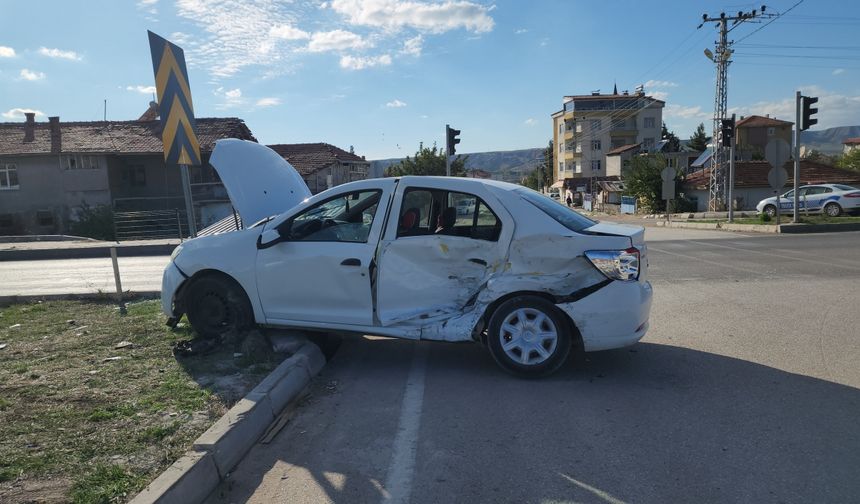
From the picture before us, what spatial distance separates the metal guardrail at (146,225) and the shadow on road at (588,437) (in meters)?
20.1

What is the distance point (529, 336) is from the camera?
4973mm

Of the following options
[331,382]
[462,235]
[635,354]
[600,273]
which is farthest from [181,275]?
[635,354]

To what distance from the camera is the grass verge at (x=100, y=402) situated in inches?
127

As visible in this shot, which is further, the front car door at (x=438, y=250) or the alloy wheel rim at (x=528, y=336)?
the front car door at (x=438, y=250)

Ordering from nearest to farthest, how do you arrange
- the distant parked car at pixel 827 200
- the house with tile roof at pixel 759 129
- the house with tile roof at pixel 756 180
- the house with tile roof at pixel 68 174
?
the distant parked car at pixel 827 200, the house with tile roof at pixel 68 174, the house with tile roof at pixel 756 180, the house with tile roof at pixel 759 129

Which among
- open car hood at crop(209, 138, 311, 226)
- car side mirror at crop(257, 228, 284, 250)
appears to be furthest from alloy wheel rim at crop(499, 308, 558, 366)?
open car hood at crop(209, 138, 311, 226)

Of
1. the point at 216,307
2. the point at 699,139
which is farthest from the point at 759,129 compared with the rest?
the point at 216,307

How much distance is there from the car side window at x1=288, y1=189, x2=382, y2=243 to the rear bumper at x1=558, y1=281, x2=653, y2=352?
191 cm

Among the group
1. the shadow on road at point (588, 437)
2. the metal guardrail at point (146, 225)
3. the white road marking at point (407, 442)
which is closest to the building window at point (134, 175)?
the metal guardrail at point (146, 225)

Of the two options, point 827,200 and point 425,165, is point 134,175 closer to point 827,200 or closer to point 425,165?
point 425,165

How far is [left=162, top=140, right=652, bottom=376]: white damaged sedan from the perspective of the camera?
16.0ft

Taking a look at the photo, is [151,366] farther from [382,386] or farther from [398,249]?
[398,249]

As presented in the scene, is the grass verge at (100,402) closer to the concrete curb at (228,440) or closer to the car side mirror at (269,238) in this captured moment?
the concrete curb at (228,440)

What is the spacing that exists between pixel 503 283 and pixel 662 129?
99.6 metres
